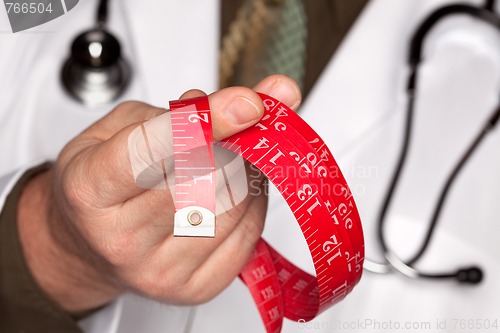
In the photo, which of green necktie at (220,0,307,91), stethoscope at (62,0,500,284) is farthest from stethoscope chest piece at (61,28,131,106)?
green necktie at (220,0,307,91)

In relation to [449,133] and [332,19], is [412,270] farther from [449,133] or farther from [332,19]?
[332,19]

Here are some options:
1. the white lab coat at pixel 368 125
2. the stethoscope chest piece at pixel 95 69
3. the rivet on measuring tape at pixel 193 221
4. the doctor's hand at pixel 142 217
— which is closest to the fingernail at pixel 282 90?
the doctor's hand at pixel 142 217

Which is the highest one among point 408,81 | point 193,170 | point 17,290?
point 193,170

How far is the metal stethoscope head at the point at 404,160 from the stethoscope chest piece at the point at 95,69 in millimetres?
338

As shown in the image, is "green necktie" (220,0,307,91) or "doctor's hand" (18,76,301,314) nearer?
"doctor's hand" (18,76,301,314)

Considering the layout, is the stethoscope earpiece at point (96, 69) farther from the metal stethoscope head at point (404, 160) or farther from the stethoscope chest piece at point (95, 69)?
the metal stethoscope head at point (404, 160)

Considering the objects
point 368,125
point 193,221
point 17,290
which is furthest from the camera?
point 368,125

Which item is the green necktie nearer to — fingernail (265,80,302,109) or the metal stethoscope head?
the metal stethoscope head

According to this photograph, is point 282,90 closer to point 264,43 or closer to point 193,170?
point 193,170

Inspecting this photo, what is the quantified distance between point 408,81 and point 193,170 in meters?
0.46

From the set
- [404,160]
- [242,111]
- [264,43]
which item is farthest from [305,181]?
[264,43]

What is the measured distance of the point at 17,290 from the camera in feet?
2.57

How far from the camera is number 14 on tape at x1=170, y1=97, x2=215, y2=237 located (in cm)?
48

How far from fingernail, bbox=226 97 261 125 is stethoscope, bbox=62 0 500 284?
30 centimetres
